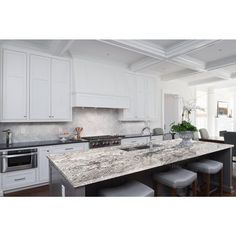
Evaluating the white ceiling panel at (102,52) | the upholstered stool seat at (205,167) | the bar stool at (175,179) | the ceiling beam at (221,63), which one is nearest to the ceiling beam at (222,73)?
the ceiling beam at (221,63)

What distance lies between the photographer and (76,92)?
362 cm

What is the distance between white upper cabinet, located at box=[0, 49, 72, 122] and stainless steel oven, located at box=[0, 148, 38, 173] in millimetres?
595

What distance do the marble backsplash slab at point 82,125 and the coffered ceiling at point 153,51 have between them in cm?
137

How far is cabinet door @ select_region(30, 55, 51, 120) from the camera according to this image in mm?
3178

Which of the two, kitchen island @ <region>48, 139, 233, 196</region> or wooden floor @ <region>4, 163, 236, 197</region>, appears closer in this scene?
kitchen island @ <region>48, 139, 233, 196</region>

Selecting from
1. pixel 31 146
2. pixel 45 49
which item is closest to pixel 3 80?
pixel 45 49

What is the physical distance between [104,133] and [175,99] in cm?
326

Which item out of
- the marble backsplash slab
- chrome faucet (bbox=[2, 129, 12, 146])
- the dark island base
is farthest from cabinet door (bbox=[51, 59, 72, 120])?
the dark island base

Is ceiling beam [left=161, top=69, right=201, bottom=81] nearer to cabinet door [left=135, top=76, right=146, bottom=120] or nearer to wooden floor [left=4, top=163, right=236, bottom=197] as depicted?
cabinet door [left=135, top=76, right=146, bottom=120]

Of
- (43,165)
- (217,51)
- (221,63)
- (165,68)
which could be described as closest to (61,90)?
(43,165)

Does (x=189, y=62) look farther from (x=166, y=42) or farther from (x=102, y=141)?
(x=102, y=141)

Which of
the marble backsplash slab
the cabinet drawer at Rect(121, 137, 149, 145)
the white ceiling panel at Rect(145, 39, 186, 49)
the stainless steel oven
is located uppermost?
the white ceiling panel at Rect(145, 39, 186, 49)
